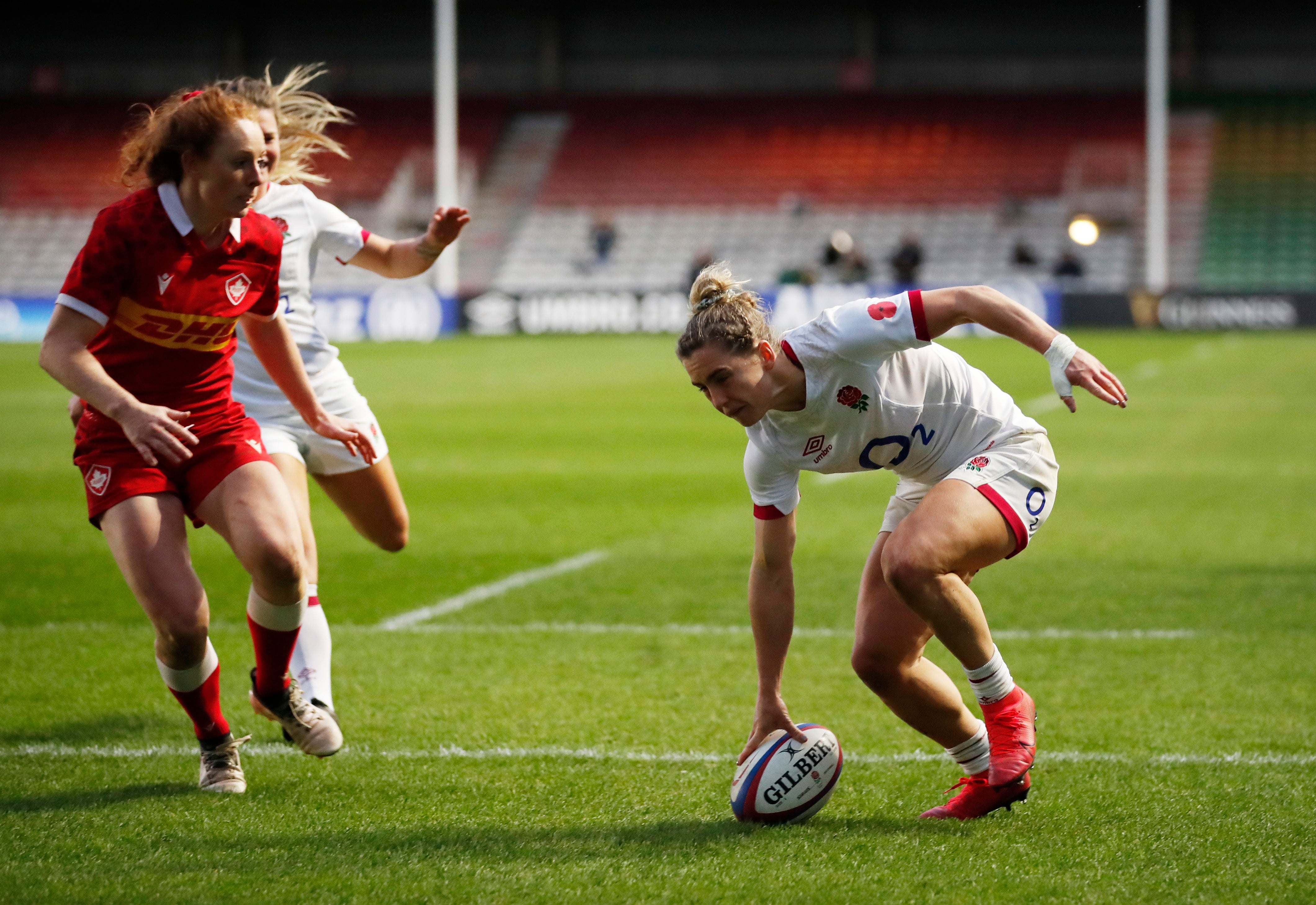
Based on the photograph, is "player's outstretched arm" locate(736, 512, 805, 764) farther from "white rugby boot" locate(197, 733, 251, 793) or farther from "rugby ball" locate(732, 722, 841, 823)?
"white rugby boot" locate(197, 733, 251, 793)

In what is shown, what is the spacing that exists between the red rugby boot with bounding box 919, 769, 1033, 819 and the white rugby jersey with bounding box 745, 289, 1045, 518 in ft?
2.94

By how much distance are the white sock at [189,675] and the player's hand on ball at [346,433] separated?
827 millimetres

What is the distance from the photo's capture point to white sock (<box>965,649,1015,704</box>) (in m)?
4.37

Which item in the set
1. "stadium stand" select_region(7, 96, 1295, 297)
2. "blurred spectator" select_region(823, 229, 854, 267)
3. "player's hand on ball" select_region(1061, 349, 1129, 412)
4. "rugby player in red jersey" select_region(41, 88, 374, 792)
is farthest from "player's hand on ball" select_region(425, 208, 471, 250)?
"stadium stand" select_region(7, 96, 1295, 297)

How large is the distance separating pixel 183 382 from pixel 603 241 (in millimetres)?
34152

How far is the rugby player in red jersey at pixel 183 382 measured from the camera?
433 cm

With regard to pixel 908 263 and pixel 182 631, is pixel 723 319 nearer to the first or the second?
pixel 182 631

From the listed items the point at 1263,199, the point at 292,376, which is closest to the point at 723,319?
the point at 292,376

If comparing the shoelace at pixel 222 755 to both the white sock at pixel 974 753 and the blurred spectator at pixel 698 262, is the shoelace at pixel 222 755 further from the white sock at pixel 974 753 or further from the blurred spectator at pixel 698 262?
the blurred spectator at pixel 698 262

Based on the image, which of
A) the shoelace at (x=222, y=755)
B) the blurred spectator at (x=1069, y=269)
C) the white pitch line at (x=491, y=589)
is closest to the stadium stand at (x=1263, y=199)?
the blurred spectator at (x=1069, y=269)

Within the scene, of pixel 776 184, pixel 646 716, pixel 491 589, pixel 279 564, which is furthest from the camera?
pixel 776 184

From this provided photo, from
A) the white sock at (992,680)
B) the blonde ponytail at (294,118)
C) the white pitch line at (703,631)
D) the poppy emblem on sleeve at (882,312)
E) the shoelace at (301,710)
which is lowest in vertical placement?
the white pitch line at (703,631)

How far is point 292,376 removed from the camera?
5.19 meters

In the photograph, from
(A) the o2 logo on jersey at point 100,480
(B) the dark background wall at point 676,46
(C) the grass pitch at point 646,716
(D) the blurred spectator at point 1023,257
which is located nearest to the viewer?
(C) the grass pitch at point 646,716
